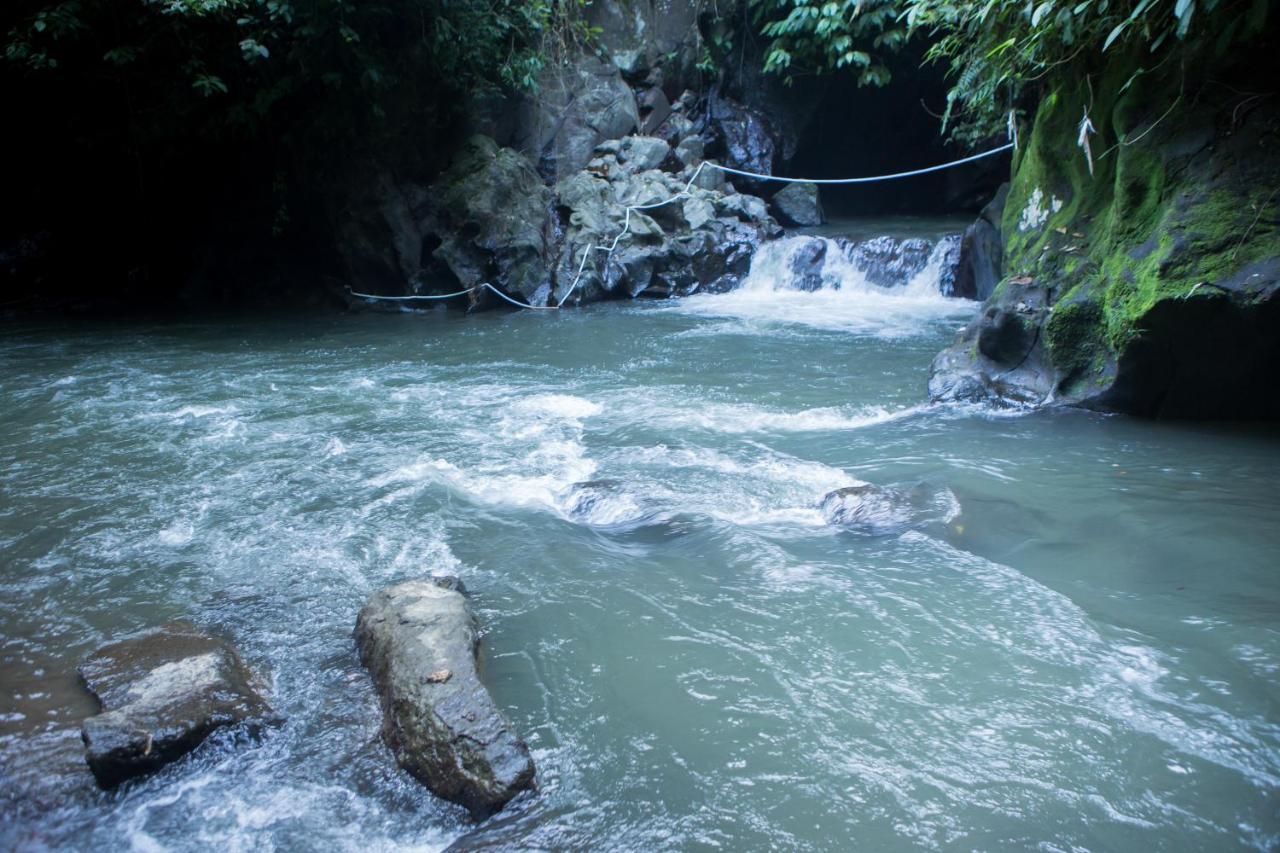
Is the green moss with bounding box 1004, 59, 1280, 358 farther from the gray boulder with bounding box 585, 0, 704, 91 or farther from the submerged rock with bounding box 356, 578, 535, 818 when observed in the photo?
the gray boulder with bounding box 585, 0, 704, 91

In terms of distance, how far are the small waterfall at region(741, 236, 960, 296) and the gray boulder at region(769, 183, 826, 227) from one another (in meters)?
1.58

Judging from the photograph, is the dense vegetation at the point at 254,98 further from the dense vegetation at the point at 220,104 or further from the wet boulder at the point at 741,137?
the wet boulder at the point at 741,137

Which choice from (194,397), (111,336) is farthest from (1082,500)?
(111,336)

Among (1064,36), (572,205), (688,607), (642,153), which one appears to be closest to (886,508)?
(688,607)

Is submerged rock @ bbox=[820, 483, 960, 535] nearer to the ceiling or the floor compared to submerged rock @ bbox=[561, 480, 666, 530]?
nearer to the ceiling

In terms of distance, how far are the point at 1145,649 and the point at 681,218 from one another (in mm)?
9967

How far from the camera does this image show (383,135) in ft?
37.0

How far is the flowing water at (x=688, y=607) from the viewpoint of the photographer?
229 cm

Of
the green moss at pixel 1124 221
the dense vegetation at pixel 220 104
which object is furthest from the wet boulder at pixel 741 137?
the green moss at pixel 1124 221

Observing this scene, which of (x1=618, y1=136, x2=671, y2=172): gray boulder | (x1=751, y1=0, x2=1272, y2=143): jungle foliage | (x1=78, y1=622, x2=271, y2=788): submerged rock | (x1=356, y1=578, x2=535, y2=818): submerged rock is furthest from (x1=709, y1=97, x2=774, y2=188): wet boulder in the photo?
(x1=78, y1=622, x2=271, y2=788): submerged rock

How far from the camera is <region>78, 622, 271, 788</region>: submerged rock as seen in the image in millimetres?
2363

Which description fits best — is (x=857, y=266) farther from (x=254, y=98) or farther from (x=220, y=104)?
(x=220, y=104)

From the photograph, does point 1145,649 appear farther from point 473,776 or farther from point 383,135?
point 383,135

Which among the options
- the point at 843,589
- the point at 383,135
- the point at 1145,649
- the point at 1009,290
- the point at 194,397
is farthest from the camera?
the point at 383,135
